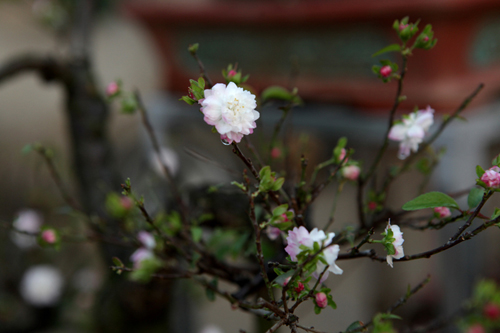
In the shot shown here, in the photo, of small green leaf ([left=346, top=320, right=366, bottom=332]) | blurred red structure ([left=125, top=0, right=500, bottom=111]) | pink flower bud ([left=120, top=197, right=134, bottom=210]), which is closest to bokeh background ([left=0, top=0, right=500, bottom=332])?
blurred red structure ([left=125, top=0, right=500, bottom=111])

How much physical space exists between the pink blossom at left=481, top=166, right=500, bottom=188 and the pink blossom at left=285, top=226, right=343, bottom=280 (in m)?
0.09

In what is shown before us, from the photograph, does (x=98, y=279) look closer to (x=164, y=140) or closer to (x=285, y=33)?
(x=164, y=140)

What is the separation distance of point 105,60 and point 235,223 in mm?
3219

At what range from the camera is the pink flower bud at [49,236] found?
0.38 metres

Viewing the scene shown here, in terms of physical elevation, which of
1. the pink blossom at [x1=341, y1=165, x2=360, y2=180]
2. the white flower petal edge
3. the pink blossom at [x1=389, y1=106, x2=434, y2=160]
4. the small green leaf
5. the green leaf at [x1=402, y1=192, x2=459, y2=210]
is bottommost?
the small green leaf

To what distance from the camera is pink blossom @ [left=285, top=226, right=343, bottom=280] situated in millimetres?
234

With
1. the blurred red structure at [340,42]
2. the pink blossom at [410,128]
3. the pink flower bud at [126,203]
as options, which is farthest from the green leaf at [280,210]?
the blurred red structure at [340,42]

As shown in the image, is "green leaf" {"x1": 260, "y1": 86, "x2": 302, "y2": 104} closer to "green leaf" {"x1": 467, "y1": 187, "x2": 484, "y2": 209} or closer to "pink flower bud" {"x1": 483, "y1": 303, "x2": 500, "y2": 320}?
"green leaf" {"x1": 467, "y1": 187, "x2": 484, "y2": 209}

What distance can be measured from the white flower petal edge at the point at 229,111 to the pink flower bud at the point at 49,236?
0.77ft

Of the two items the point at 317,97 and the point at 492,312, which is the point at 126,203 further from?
the point at 317,97

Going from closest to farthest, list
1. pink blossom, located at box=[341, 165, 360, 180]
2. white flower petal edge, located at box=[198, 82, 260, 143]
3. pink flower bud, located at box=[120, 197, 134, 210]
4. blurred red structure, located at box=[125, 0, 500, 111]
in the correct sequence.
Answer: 1. white flower petal edge, located at box=[198, 82, 260, 143]
2. pink blossom, located at box=[341, 165, 360, 180]
3. pink flower bud, located at box=[120, 197, 134, 210]
4. blurred red structure, located at box=[125, 0, 500, 111]

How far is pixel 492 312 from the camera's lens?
1.70 ft

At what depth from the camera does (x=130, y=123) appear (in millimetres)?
2826

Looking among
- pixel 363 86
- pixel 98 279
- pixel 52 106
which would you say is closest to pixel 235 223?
pixel 363 86
